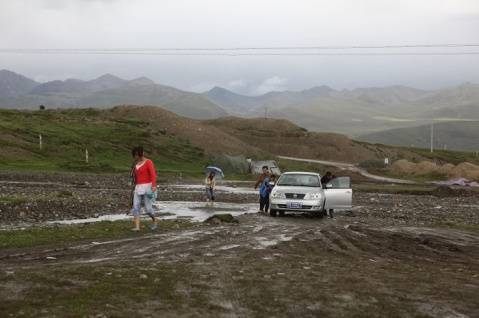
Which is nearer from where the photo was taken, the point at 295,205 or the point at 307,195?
the point at 295,205

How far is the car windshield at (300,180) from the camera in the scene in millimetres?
26302

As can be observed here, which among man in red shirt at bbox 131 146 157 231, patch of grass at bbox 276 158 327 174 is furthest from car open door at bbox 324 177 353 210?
patch of grass at bbox 276 158 327 174

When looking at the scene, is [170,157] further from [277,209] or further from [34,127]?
[277,209]

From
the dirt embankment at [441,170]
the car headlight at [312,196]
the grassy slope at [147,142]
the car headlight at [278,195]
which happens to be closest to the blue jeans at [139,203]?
the car headlight at [278,195]

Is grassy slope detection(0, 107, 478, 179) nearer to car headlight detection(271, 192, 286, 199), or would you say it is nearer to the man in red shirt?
car headlight detection(271, 192, 286, 199)

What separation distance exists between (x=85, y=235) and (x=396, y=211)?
18692 millimetres

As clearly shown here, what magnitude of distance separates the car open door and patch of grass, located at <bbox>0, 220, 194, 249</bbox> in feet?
26.4

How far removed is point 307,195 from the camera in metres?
25.3

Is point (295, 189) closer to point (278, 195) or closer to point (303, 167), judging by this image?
point (278, 195)

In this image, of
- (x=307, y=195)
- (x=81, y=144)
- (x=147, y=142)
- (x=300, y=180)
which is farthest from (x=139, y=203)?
(x=147, y=142)

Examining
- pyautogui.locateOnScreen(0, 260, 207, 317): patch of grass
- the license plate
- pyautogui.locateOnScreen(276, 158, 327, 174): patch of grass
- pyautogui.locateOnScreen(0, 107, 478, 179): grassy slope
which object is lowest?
pyautogui.locateOnScreen(0, 260, 207, 317): patch of grass

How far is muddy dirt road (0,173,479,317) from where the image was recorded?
336 inches

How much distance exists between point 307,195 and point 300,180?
4.30ft

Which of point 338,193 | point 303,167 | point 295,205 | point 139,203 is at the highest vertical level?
point 303,167
